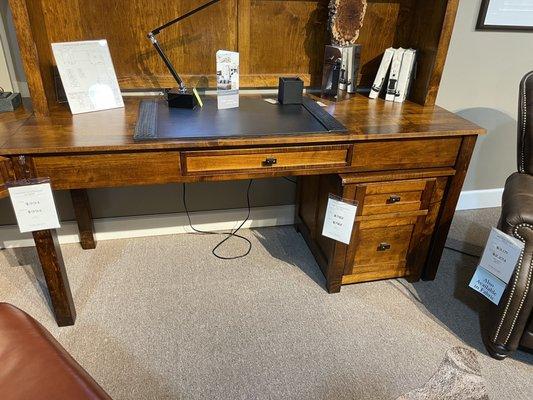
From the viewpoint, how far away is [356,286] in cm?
184

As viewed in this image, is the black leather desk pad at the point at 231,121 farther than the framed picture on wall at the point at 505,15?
No

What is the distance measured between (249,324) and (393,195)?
2.56ft

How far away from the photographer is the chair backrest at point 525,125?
155cm

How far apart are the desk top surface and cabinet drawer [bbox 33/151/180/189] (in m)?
0.04

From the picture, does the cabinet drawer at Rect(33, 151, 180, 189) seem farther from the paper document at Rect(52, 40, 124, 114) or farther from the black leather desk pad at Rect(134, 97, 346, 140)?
the paper document at Rect(52, 40, 124, 114)

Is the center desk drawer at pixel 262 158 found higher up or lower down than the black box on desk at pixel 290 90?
lower down

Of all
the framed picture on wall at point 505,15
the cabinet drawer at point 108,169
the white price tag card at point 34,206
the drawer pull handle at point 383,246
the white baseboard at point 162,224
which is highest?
the framed picture on wall at point 505,15

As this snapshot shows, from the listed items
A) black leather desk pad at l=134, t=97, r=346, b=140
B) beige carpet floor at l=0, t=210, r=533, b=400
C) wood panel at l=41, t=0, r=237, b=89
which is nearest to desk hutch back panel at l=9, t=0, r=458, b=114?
wood panel at l=41, t=0, r=237, b=89

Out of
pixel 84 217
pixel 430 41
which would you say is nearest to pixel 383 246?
pixel 430 41

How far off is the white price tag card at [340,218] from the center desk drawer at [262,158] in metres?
0.17

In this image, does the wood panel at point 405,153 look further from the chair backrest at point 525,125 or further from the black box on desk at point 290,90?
the black box on desk at point 290,90

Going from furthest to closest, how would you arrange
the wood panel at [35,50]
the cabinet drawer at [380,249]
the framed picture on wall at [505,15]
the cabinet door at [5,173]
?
the framed picture on wall at [505,15], the cabinet drawer at [380,249], the wood panel at [35,50], the cabinet door at [5,173]

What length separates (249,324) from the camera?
5.30 feet

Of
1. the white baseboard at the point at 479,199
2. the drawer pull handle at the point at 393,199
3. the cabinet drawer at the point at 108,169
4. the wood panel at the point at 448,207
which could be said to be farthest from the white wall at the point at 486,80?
the cabinet drawer at the point at 108,169
